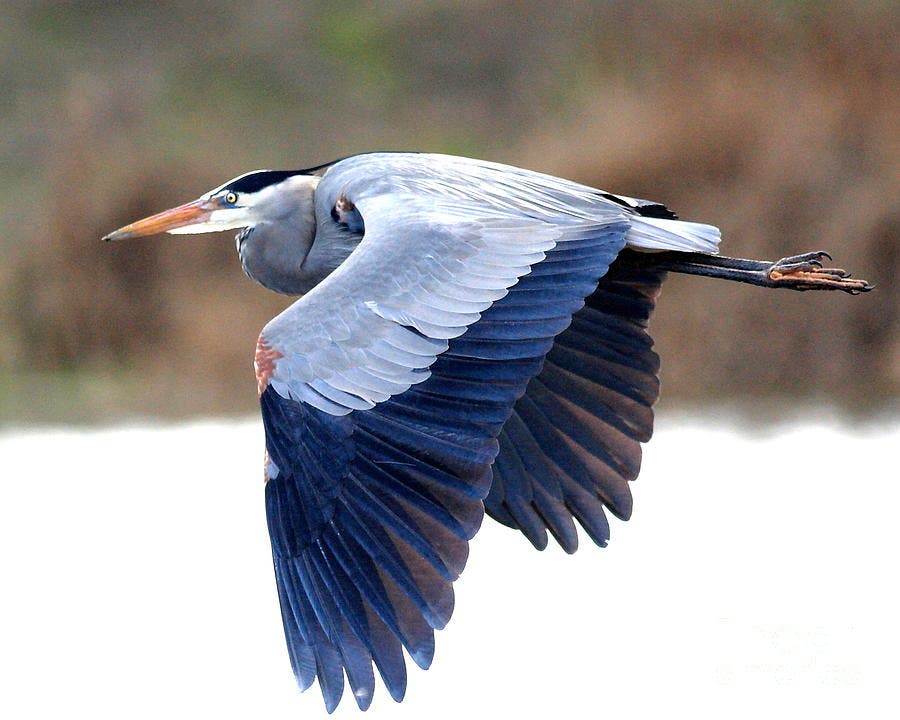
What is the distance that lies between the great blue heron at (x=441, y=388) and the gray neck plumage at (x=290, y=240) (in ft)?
0.86

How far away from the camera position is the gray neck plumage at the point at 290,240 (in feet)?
20.9

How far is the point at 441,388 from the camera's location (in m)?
5.00

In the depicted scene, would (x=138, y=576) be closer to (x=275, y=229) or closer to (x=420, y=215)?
(x=275, y=229)

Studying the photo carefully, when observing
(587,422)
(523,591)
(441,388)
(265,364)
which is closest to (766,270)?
(587,422)

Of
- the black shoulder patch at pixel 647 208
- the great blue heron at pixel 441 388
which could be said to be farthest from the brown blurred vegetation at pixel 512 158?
the great blue heron at pixel 441 388

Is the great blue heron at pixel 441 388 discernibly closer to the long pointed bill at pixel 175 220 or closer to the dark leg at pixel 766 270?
the dark leg at pixel 766 270

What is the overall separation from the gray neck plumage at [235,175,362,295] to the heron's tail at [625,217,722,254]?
3.95ft

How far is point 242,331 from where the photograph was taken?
11719 millimetres

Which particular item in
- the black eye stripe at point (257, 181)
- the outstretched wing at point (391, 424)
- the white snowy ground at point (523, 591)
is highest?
the black eye stripe at point (257, 181)

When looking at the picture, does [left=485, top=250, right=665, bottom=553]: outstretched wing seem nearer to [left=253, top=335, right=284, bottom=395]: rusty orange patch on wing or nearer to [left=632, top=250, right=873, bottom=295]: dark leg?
[left=632, top=250, right=873, bottom=295]: dark leg

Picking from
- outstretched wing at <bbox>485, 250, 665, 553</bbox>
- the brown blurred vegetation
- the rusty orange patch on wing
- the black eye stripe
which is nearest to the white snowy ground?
the brown blurred vegetation

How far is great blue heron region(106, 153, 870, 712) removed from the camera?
4934 mm

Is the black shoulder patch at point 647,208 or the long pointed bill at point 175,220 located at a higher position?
the black shoulder patch at point 647,208

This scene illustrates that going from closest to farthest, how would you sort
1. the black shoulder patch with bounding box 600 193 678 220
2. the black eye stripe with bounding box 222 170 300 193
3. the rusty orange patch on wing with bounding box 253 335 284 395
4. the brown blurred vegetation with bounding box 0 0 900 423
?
the rusty orange patch on wing with bounding box 253 335 284 395
the black shoulder patch with bounding box 600 193 678 220
the black eye stripe with bounding box 222 170 300 193
the brown blurred vegetation with bounding box 0 0 900 423
